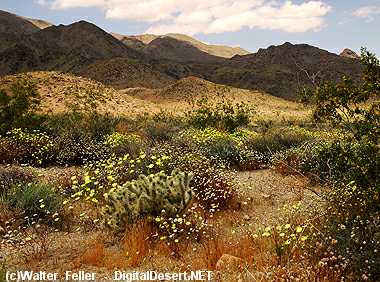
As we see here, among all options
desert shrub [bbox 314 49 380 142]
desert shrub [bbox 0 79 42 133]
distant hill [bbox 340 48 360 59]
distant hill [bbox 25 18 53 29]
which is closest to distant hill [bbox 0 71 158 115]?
desert shrub [bbox 0 79 42 133]

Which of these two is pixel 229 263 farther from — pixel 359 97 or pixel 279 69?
pixel 279 69

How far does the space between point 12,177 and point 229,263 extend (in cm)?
538

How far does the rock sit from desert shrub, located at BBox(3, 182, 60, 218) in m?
3.25

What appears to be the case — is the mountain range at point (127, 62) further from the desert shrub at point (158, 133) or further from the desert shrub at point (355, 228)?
the desert shrub at point (355, 228)

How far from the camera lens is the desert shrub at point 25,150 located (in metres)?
12.3

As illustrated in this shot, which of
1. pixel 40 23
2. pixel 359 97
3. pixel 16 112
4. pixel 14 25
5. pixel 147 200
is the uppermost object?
pixel 40 23

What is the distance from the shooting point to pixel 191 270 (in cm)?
553

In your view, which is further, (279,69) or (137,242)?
(279,69)

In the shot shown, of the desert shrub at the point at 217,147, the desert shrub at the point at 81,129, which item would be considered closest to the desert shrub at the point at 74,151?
the desert shrub at the point at 81,129

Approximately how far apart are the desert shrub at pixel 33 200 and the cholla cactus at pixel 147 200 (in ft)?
4.08

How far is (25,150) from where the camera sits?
41.5 ft

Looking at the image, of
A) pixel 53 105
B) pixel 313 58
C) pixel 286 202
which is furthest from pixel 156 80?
pixel 286 202

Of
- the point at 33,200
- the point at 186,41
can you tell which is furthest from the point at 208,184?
the point at 186,41

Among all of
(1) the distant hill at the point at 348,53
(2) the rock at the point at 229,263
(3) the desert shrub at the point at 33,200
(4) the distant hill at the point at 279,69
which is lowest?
(2) the rock at the point at 229,263
